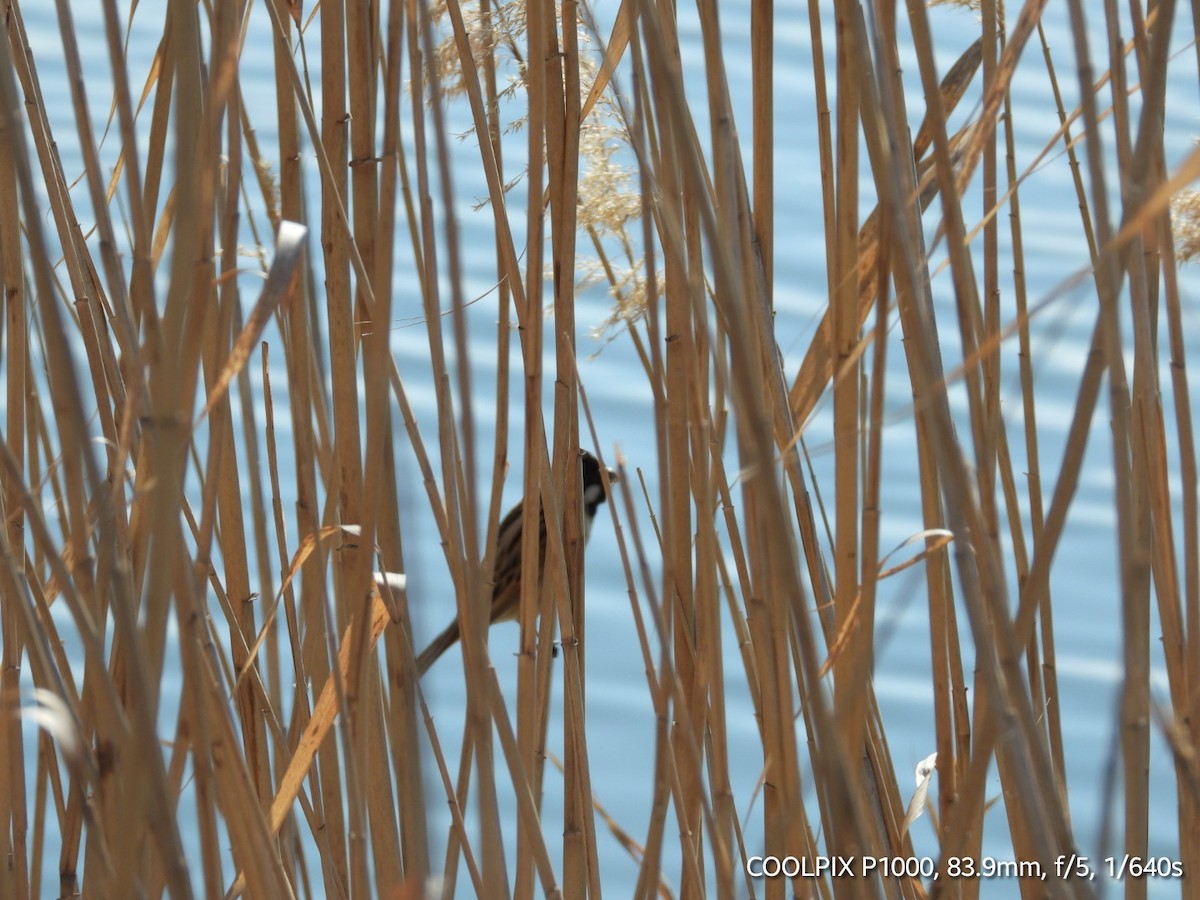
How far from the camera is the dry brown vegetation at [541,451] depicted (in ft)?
1.37

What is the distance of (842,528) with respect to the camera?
24.5 inches

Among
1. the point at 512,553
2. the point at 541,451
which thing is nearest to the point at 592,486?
the point at 512,553

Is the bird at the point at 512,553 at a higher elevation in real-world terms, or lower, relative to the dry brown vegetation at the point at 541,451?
lower

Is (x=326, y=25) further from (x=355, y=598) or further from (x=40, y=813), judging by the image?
(x=40, y=813)

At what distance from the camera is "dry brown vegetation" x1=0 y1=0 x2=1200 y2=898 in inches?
16.4

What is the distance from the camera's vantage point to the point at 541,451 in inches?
25.9

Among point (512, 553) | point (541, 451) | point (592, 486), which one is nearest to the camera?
point (541, 451)

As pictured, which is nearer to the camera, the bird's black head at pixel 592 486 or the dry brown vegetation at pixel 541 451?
the dry brown vegetation at pixel 541 451

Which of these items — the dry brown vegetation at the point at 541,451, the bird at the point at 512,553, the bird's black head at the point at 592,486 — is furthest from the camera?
the bird's black head at the point at 592,486

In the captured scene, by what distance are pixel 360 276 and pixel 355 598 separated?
0.56ft

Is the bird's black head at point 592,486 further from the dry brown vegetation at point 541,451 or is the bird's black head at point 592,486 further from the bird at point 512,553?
the dry brown vegetation at point 541,451

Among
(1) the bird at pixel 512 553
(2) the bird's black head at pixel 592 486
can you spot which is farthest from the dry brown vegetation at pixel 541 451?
(2) the bird's black head at pixel 592 486

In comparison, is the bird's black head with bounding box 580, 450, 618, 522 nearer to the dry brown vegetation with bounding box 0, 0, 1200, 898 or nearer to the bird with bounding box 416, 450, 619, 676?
the bird with bounding box 416, 450, 619, 676

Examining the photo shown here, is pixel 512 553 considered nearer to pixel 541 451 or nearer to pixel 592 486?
pixel 592 486
